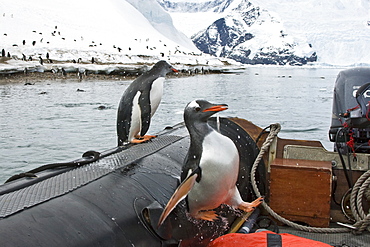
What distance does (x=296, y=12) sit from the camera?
5915 inches

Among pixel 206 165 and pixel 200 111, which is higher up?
→ pixel 200 111

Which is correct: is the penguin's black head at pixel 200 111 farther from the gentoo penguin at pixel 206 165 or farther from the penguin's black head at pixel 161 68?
the penguin's black head at pixel 161 68

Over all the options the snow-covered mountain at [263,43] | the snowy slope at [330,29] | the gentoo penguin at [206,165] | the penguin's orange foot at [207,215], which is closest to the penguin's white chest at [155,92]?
the gentoo penguin at [206,165]

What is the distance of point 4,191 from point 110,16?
59929 millimetres

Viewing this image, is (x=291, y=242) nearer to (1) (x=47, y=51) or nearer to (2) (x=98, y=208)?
(2) (x=98, y=208)

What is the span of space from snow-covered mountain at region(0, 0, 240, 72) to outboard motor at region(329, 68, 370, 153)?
21441 millimetres

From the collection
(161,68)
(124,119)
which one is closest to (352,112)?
(161,68)

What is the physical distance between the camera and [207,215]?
2.14 meters

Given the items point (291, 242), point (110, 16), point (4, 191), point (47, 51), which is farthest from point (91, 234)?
point (110, 16)

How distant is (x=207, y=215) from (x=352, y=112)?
1738 millimetres

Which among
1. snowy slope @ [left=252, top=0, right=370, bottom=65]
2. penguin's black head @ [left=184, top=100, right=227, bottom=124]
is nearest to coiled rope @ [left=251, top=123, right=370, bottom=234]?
penguin's black head @ [left=184, top=100, right=227, bottom=124]

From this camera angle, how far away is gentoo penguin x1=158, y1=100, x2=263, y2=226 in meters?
2.08

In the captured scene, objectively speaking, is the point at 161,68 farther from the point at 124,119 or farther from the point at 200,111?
the point at 200,111

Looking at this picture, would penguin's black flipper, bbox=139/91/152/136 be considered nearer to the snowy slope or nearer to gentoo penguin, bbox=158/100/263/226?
gentoo penguin, bbox=158/100/263/226
